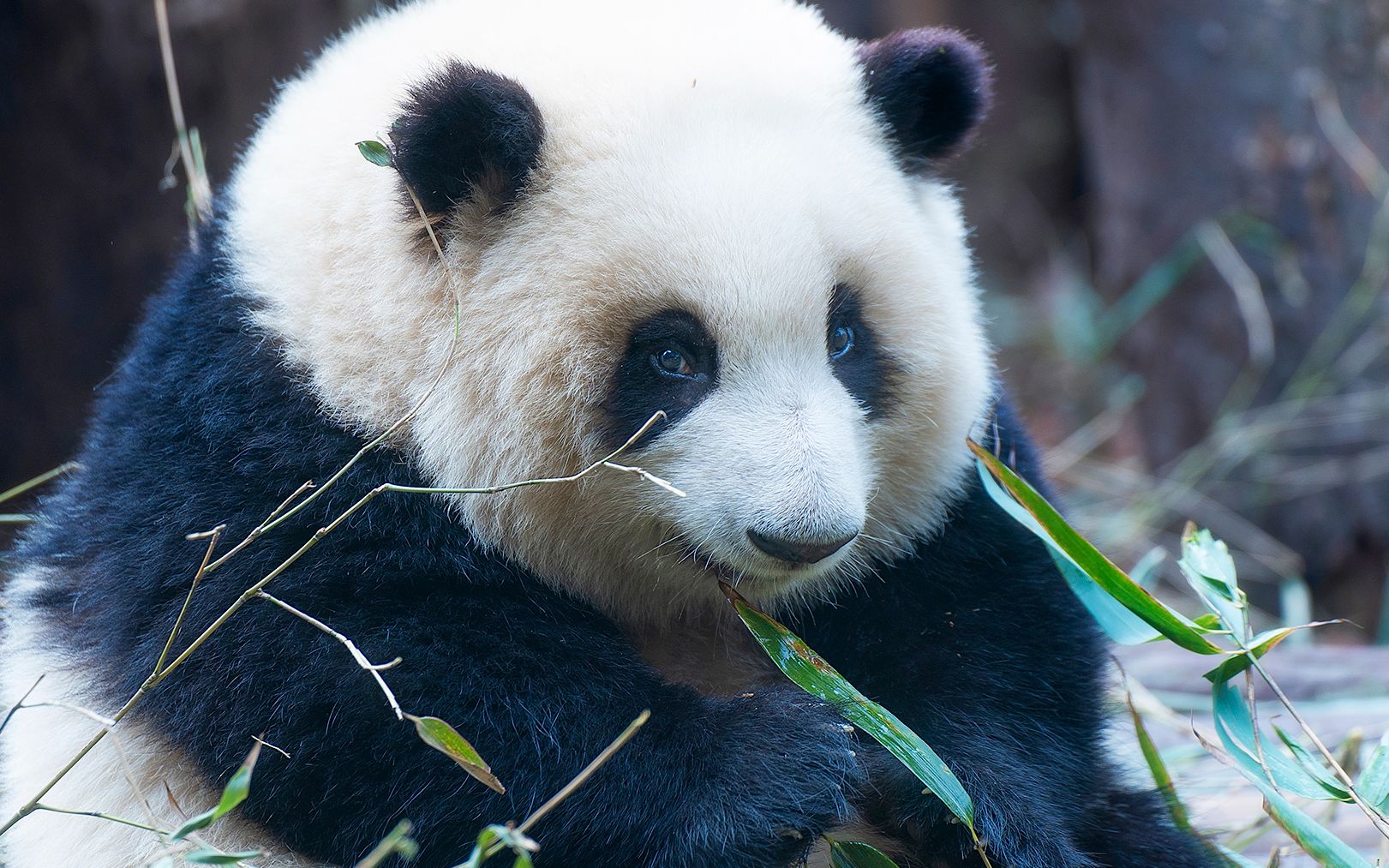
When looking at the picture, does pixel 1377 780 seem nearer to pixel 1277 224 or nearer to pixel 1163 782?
pixel 1163 782

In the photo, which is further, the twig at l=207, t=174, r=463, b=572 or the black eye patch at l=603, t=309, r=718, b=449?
the black eye patch at l=603, t=309, r=718, b=449

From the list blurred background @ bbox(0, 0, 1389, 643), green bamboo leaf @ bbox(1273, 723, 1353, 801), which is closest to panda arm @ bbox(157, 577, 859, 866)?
green bamboo leaf @ bbox(1273, 723, 1353, 801)

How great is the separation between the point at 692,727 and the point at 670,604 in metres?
0.41

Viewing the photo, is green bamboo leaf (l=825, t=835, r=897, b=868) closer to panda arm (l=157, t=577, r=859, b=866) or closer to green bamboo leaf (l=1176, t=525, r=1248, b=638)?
panda arm (l=157, t=577, r=859, b=866)

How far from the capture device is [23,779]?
2.79 m

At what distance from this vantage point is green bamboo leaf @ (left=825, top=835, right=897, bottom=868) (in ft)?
7.88

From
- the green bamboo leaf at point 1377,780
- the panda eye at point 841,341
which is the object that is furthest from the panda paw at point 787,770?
the green bamboo leaf at point 1377,780

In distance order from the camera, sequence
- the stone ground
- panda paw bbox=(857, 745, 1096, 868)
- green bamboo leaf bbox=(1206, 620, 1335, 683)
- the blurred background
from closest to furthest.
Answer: panda paw bbox=(857, 745, 1096, 868)
green bamboo leaf bbox=(1206, 620, 1335, 683)
the stone ground
the blurred background

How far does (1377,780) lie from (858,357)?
1354 millimetres

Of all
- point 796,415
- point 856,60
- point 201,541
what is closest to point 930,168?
point 856,60

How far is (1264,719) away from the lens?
4.06 m

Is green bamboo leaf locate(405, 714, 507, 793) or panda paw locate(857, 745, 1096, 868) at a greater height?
green bamboo leaf locate(405, 714, 507, 793)

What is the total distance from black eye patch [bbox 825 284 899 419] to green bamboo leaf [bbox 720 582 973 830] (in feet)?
1.57

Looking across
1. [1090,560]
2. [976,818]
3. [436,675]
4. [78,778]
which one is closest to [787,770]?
[976,818]
